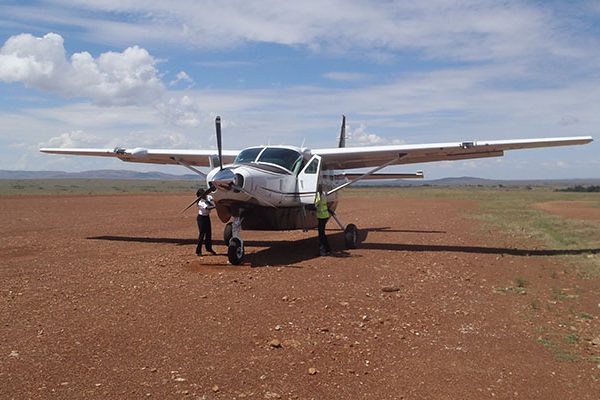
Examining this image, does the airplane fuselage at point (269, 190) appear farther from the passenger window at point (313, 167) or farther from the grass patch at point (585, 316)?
the grass patch at point (585, 316)

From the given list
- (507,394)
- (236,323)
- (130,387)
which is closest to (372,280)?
(236,323)

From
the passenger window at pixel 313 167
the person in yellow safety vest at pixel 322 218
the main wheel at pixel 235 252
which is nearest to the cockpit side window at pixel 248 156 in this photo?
the passenger window at pixel 313 167

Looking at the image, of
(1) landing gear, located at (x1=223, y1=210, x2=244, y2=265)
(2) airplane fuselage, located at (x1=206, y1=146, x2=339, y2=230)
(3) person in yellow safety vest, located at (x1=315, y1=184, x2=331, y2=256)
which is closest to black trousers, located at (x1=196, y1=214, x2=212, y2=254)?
(2) airplane fuselage, located at (x1=206, y1=146, x2=339, y2=230)

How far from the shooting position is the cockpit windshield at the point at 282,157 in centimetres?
1333

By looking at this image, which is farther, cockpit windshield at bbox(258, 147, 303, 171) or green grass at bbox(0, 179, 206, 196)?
green grass at bbox(0, 179, 206, 196)

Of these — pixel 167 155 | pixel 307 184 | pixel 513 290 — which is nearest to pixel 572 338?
pixel 513 290

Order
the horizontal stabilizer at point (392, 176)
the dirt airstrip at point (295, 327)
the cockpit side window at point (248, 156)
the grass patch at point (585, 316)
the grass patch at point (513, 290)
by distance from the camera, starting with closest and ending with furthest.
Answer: the dirt airstrip at point (295, 327), the grass patch at point (585, 316), the grass patch at point (513, 290), the cockpit side window at point (248, 156), the horizontal stabilizer at point (392, 176)

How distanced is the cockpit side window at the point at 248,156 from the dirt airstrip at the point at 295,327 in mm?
2469

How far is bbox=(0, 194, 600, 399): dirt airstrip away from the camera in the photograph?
195 inches

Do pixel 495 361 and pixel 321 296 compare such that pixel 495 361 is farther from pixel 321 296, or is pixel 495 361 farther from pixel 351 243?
pixel 351 243

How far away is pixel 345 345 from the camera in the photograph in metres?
6.07

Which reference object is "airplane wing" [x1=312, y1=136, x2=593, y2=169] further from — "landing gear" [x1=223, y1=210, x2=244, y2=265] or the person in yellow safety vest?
"landing gear" [x1=223, y1=210, x2=244, y2=265]

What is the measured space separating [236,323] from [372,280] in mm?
3757

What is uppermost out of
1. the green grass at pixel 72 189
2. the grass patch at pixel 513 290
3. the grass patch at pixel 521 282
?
the green grass at pixel 72 189
